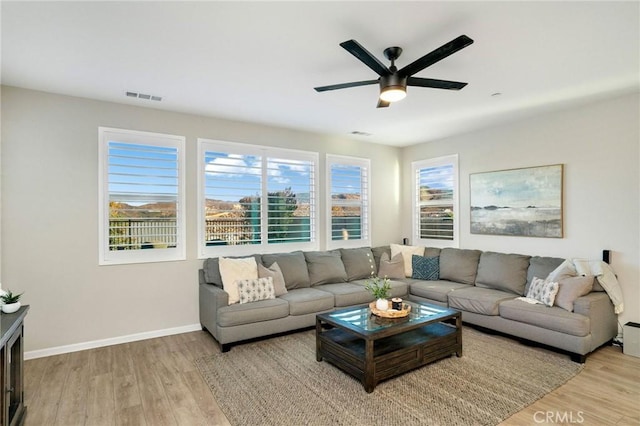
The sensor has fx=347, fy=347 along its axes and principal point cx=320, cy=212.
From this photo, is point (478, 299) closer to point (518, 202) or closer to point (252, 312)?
point (518, 202)

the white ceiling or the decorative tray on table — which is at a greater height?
the white ceiling

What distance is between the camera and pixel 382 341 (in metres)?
3.24

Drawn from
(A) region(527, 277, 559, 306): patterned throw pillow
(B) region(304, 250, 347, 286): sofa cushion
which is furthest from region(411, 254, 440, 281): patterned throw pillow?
(A) region(527, 277, 559, 306): patterned throw pillow

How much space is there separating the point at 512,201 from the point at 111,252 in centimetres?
517

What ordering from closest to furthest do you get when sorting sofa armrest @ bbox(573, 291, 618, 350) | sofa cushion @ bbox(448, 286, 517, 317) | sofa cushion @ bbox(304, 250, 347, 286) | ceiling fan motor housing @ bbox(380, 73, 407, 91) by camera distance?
ceiling fan motor housing @ bbox(380, 73, 407, 91), sofa armrest @ bbox(573, 291, 618, 350), sofa cushion @ bbox(448, 286, 517, 317), sofa cushion @ bbox(304, 250, 347, 286)

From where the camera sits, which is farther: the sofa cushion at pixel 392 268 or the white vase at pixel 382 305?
the sofa cushion at pixel 392 268

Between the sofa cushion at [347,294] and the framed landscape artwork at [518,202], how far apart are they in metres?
2.05

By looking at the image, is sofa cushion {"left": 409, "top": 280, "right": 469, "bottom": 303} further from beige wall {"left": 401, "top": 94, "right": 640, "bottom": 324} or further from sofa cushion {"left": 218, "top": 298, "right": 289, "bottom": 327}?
sofa cushion {"left": 218, "top": 298, "right": 289, "bottom": 327}

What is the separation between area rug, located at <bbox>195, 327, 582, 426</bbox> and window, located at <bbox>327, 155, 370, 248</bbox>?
2.36 meters

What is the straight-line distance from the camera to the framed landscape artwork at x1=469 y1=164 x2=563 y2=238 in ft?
14.5

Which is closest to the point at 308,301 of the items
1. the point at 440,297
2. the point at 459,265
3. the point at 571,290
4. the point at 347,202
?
the point at 440,297

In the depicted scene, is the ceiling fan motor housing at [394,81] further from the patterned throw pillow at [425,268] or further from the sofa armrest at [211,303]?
the patterned throw pillow at [425,268]

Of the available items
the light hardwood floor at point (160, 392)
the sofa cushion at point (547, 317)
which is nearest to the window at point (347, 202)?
the sofa cushion at point (547, 317)

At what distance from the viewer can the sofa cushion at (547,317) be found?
10.9 feet
